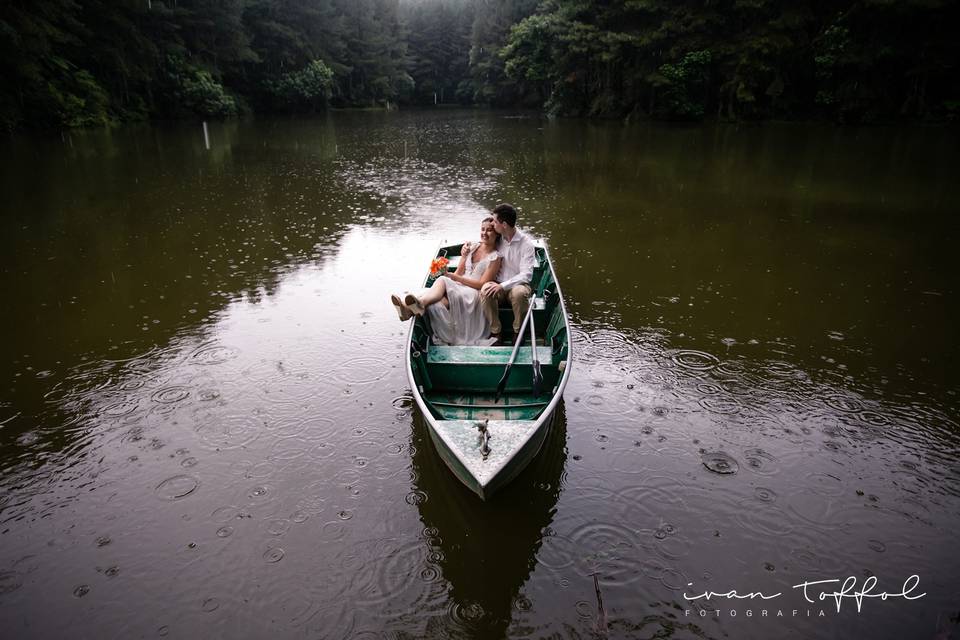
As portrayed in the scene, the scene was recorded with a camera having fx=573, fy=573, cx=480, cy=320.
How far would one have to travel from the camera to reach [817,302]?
6637 mm

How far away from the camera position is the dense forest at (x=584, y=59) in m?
22.9

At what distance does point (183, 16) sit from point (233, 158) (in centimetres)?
2189

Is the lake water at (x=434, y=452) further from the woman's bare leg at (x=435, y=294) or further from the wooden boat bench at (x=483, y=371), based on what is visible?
the woman's bare leg at (x=435, y=294)

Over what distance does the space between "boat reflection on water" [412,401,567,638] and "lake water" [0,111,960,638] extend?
2cm

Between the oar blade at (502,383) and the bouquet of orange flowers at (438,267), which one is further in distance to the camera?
the bouquet of orange flowers at (438,267)

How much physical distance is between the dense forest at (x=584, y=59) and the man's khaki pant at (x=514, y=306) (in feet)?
77.7

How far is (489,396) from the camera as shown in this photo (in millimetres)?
4371

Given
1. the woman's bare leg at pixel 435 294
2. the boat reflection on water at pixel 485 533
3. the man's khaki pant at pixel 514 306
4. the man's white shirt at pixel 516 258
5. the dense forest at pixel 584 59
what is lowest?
the boat reflection on water at pixel 485 533

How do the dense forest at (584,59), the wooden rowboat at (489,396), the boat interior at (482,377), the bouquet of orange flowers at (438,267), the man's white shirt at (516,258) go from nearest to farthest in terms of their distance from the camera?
1. the wooden rowboat at (489,396)
2. the boat interior at (482,377)
3. the man's white shirt at (516,258)
4. the bouquet of orange flowers at (438,267)
5. the dense forest at (584,59)

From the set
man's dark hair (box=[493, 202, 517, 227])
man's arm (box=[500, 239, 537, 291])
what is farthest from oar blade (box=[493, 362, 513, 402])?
man's dark hair (box=[493, 202, 517, 227])

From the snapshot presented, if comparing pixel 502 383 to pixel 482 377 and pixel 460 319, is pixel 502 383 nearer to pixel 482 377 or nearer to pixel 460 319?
pixel 482 377

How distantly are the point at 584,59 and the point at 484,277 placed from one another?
30.8 metres

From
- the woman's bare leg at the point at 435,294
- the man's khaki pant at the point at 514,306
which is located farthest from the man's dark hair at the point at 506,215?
the woman's bare leg at the point at 435,294

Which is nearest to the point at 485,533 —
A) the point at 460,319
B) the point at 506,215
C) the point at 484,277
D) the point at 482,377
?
the point at 482,377
